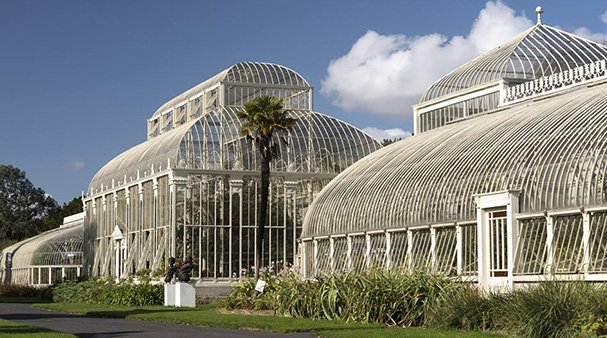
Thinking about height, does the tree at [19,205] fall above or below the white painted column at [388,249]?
above

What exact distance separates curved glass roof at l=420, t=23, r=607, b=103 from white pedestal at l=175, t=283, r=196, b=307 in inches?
555

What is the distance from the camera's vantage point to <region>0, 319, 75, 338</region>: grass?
2458 centimetres

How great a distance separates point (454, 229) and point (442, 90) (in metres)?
14.6

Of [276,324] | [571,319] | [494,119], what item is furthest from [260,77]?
[571,319]

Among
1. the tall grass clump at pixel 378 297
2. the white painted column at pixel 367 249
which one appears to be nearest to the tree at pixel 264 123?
the white painted column at pixel 367 249

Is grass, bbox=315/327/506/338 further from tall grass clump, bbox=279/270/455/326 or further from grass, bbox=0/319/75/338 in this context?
grass, bbox=0/319/75/338

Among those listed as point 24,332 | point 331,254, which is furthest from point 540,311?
point 331,254

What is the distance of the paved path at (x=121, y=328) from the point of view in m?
26.1

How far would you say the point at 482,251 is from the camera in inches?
1231

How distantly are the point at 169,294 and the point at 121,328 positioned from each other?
14846mm

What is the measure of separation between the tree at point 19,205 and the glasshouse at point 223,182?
8055cm

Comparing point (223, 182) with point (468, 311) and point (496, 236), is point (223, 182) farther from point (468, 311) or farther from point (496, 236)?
point (468, 311)

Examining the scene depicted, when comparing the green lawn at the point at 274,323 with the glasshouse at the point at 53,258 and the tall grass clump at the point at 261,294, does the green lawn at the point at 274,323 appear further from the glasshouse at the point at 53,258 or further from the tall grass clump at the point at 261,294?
the glasshouse at the point at 53,258

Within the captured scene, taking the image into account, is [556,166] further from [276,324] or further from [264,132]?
[264,132]
